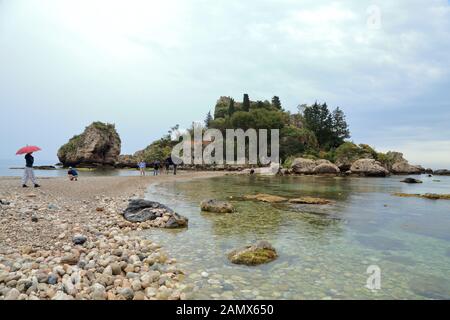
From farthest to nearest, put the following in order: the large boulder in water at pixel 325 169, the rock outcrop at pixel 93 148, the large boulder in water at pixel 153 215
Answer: the rock outcrop at pixel 93 148 < the large boulder in water at pixel 325 169 < the large boulder in water at pixel 153 215

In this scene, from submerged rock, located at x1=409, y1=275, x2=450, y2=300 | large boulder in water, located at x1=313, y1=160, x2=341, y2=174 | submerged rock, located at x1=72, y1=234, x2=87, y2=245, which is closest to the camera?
submerged rock, located at x1=409, y1=275, x2=450, y2=300

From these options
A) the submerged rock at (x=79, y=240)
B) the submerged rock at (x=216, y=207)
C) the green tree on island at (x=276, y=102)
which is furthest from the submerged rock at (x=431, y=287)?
the green tree on island at (x=276, y=102)

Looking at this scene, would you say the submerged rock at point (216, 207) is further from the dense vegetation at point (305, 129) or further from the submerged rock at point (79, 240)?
the dense vegetation at point (305, 129)

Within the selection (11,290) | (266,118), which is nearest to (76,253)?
(11,290)

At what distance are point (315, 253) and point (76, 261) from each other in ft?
28.7

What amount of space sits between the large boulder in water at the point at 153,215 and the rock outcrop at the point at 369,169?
284 feet

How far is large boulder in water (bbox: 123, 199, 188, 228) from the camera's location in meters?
16.3

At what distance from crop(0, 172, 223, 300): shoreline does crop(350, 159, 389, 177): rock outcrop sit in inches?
3510

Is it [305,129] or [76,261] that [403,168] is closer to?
[305,129]

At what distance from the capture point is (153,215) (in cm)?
1723

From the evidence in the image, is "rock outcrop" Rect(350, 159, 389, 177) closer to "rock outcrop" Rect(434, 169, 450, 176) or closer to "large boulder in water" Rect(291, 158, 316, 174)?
"large boulder in water" Rect(291, 158, 316, 174)

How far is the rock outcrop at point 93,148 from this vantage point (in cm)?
12850

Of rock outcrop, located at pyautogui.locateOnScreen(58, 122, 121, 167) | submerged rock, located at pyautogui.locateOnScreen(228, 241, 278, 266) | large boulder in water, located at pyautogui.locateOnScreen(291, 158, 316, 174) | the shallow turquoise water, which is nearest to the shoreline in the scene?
the shallow turquoise water

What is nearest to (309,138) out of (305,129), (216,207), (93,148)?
(305,129)
